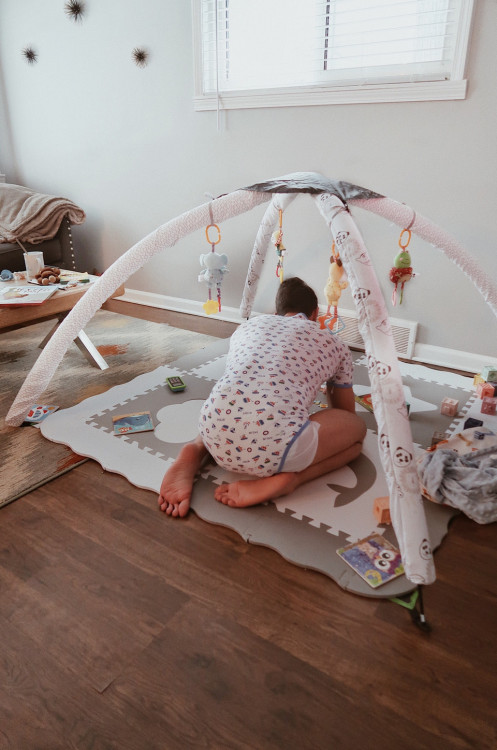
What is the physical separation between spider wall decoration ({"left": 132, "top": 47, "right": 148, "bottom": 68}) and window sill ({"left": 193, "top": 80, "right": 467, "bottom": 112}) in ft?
1.48

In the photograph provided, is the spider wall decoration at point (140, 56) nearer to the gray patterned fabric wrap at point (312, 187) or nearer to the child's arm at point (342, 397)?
the gray patterned fabric wrap at point (312, 187)

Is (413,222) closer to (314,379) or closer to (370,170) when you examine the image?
(314,379)

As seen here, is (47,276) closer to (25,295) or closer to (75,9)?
(25,295)

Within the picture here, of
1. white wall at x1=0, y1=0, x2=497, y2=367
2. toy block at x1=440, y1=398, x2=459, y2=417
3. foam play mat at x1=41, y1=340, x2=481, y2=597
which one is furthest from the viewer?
white wall at x1=0, y1=0, x2=497, y2=367

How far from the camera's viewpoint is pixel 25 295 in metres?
2.11

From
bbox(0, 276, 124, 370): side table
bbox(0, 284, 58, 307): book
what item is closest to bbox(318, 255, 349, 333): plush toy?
bbox(0, 276, 124, 370): side table

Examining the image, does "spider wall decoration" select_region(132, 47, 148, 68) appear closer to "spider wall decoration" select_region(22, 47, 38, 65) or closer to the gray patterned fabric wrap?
"spider wall decoration" select_region(22, 47, 38, 65)

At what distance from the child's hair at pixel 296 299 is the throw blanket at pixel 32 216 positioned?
6.62 ft

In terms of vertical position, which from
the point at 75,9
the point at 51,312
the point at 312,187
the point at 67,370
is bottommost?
the point at 67,370

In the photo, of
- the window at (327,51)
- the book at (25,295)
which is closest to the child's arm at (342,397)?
the book at (25,295)

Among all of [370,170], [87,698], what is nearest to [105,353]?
[370,170]

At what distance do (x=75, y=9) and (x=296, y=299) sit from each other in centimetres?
273

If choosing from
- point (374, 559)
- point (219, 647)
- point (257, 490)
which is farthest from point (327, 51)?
point (219, 647)

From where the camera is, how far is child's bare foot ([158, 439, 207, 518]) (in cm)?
144
